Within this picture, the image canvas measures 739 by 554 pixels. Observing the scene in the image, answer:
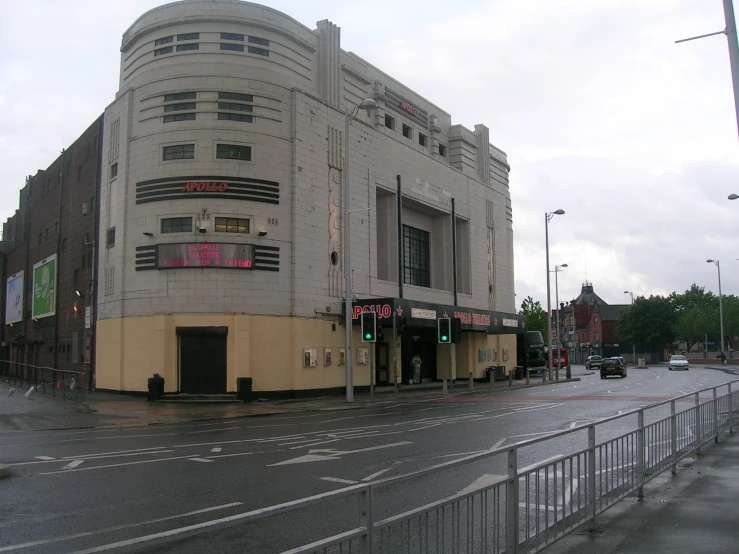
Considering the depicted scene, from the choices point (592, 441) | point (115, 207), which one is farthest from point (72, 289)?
point (592, 441)

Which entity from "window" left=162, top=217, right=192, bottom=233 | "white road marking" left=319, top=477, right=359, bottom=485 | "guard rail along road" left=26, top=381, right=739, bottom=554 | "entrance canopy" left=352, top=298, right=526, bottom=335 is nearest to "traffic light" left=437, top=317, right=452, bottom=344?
"entrance canopy" left=352, top=298, right=526, bottom=335

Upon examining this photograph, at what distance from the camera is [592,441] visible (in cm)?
729

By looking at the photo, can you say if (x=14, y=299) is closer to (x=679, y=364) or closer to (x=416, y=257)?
(x=416, y=257)

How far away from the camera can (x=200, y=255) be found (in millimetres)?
27984

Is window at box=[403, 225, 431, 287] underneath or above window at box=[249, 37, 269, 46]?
underneath

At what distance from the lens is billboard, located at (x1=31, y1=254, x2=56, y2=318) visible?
41.2 metres

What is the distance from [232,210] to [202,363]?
6.59 m

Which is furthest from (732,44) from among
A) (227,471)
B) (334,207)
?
(334,207)

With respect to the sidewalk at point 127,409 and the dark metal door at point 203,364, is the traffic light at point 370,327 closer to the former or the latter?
the sidewalk at point 127,409

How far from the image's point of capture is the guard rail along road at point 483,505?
4.08 m

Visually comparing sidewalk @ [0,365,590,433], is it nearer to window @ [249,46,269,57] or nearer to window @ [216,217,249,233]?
window @ [216,217,249,233]

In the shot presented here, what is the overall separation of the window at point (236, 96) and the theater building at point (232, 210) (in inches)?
3.6

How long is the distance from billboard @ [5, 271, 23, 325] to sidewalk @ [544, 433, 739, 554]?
49.7 m

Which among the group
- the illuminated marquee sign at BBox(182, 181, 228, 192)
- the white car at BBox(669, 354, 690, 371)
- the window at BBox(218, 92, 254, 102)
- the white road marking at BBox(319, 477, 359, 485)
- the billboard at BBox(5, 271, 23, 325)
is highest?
the window at BBox(218, 92, 254, 102)
